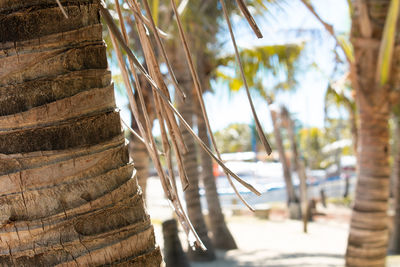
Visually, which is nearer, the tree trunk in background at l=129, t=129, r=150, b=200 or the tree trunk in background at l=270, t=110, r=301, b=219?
the tree trunk in background at l=129, t=129, r=150, b=200

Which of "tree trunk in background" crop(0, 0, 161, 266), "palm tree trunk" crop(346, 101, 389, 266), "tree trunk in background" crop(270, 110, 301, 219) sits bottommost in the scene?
"tree trunk in background" crop(270, 110, 301, 219)

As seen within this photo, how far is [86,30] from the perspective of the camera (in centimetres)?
147

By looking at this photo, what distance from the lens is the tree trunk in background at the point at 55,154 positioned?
4.38 feet

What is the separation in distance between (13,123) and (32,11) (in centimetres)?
33

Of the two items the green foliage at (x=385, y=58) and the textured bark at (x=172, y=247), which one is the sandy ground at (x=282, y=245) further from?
the green foliage at (x=385, y=58)

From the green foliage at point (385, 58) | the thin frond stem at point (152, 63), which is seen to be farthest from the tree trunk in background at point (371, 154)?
the thin frond stem at point (152, 63)

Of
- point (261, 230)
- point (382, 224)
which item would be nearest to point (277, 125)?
point (261, 230)

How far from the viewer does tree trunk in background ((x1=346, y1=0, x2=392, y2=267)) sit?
6168mm

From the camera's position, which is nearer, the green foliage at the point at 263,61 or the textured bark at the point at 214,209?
the textured bark at the point at 214,209

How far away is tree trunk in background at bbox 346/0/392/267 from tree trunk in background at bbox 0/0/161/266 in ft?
17.6

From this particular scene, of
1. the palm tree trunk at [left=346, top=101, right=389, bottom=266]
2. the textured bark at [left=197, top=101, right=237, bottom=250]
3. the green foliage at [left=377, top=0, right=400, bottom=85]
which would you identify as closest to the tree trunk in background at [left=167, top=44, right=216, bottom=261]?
the textured bark at [left=197, top=101, right=237, bottom=250]

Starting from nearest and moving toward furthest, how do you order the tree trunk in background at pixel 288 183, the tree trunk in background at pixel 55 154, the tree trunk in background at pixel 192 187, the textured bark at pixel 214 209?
the tree trunk in background at pixel 55 154 → the tree trunk in background at pixel 192 187 → the textured bark at pixel 214 209 → the tree trunk in background at pixel 288 183

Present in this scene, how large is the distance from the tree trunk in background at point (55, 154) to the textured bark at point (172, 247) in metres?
6.45

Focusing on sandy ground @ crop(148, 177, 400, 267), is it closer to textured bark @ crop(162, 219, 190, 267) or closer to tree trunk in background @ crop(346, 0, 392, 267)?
textured bark @ crop(162, 219, 190, 267)
